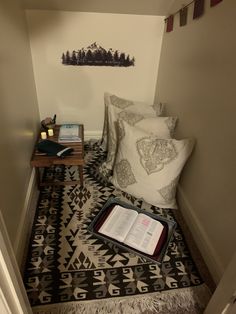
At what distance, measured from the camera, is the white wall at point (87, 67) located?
5.99 feet

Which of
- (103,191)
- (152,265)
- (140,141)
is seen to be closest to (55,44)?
(140,141)

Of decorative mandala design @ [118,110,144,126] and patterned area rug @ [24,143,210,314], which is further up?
decorative mandala design @ [118,110,144,126]

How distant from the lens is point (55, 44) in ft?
6.18

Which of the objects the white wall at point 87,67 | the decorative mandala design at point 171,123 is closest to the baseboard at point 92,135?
the white wall at point 87,67

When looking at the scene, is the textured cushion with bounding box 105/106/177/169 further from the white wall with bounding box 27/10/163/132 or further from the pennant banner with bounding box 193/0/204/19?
the pennant banner with bounding box 193/0/204/19

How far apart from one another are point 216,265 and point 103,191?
35.0 inches

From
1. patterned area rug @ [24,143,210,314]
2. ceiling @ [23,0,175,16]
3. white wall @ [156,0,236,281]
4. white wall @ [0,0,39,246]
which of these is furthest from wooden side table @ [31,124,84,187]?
ceiling @ [23,0,175,16]

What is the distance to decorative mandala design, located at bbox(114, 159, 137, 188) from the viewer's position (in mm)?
1537

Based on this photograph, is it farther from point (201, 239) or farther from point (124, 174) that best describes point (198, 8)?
point (201, 239)

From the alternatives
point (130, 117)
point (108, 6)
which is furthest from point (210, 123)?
point (108, 6)

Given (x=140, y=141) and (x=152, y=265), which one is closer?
(x=152, y=265)

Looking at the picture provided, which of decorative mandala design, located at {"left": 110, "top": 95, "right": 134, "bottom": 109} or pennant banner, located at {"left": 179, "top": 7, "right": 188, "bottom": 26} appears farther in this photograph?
decorative mandala design, located at {"left": 110, "top": 95, "right": 134, "bottom": 109}

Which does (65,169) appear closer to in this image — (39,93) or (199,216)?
(39,93)

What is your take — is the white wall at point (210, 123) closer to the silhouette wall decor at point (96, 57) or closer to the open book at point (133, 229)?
the open book at point (133, 229)
